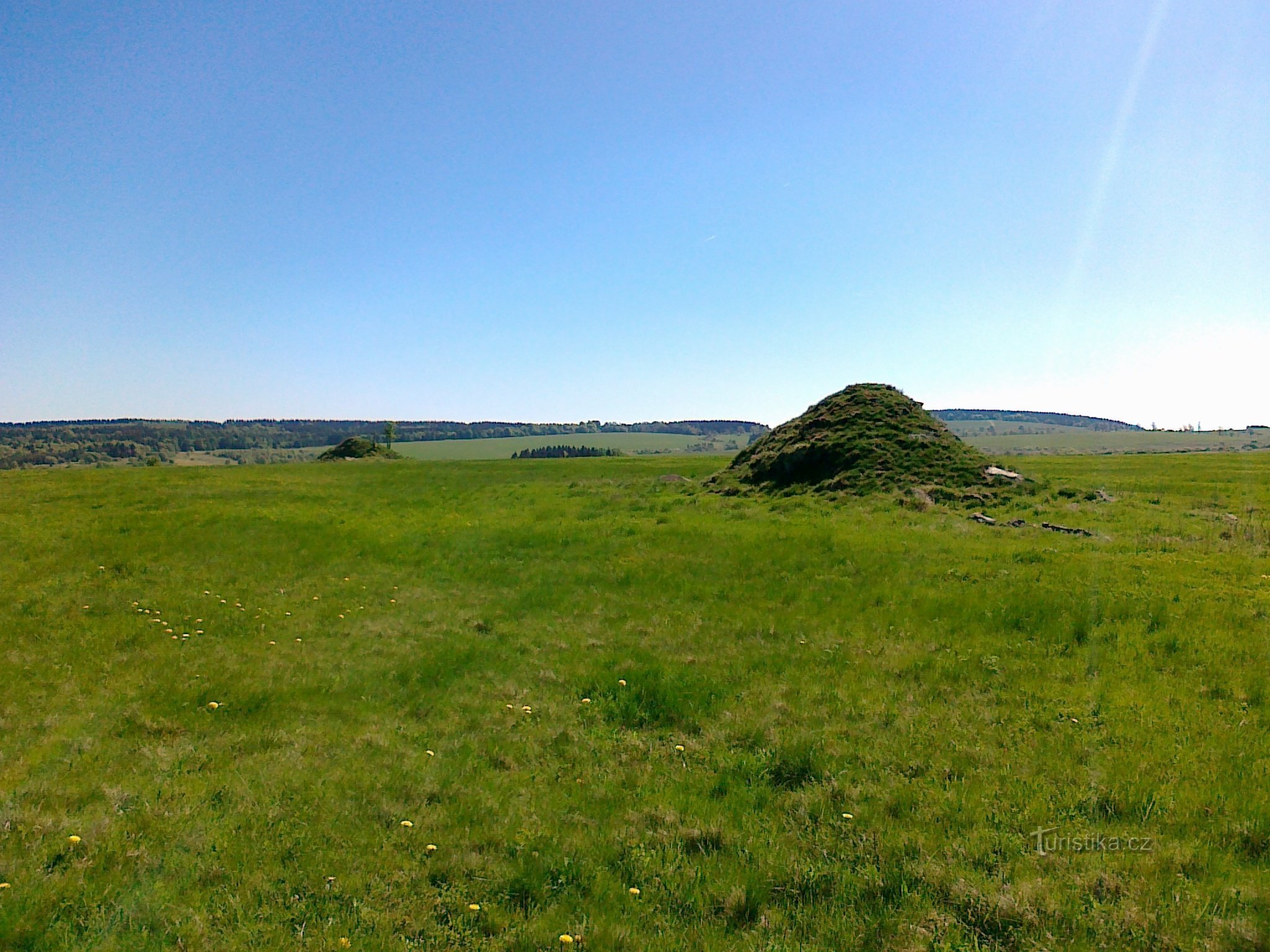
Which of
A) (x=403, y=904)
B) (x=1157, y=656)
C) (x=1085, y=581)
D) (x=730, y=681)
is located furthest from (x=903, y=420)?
(x=403, y=904)

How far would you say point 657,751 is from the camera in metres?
8.38

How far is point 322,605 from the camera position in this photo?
15.8 m

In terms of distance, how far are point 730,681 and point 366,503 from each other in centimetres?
3002

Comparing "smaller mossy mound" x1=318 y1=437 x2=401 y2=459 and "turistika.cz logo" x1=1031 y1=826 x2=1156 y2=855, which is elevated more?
"smaller mossy mound" x1=318 y1=437 x2=401 y2=459

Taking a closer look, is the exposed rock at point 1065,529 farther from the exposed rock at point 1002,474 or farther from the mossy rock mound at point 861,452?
the exposed rock at point 1002,474

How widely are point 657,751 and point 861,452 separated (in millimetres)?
25768

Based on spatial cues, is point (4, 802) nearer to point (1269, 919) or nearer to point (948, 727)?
point (948, 727)

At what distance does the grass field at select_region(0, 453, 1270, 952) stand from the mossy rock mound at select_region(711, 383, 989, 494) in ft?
31.8

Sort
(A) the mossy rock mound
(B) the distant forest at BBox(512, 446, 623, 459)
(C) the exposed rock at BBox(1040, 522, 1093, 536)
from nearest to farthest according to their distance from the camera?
1. (C) the exposed rock at BBox(1040, 522, 1093, 536)
2. (A) the mossy rock mound
3. (B) the distant forest at BBox(512, 446, 623, 459)

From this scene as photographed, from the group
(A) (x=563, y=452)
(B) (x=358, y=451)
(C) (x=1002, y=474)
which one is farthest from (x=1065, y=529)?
(A) (x=563, y=452)

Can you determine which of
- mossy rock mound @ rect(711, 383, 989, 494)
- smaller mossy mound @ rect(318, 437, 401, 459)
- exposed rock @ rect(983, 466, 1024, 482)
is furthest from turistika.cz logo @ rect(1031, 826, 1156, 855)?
smaller mossy mound @ rect(318, 437, 401, 459)

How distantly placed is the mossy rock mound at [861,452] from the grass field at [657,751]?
9708mm

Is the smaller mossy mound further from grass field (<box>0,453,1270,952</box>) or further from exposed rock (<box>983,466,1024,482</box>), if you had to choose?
exposed rock (<box>983,466,1024,482</box>)

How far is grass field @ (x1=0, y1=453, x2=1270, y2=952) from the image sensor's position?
5.20 metres
